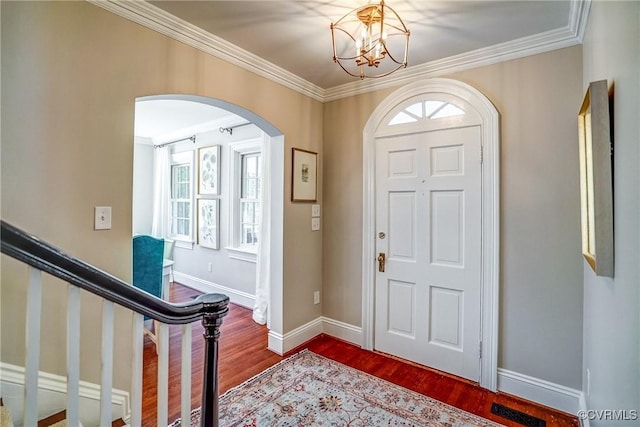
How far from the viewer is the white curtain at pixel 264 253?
335 cm

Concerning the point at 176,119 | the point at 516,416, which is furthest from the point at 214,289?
the point at 516,416

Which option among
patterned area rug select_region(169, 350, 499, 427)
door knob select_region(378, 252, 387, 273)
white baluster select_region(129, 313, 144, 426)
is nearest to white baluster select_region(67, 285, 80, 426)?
white baluster select_region(129, 313, 144, 426)

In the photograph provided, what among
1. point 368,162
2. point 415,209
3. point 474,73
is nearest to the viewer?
point 474,73

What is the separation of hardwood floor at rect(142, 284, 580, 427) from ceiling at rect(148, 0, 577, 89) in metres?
2.55

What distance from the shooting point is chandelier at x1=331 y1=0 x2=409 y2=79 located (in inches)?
62.7

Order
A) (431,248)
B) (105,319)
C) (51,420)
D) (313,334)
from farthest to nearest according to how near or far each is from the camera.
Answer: (313,334)
(431,248)
(51,420)
(105,319)

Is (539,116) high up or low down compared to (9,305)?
up

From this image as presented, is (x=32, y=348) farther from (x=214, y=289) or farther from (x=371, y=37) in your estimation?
(x=214, y=289)

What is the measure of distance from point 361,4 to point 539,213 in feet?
5.95

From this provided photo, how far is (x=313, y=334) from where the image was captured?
3107mm

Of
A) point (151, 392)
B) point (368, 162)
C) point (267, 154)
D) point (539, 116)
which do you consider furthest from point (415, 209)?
point (151, 392)

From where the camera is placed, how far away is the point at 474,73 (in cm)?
237

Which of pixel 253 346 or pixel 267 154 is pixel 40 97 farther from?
pixel 253 346

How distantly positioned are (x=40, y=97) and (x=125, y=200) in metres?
0.62
